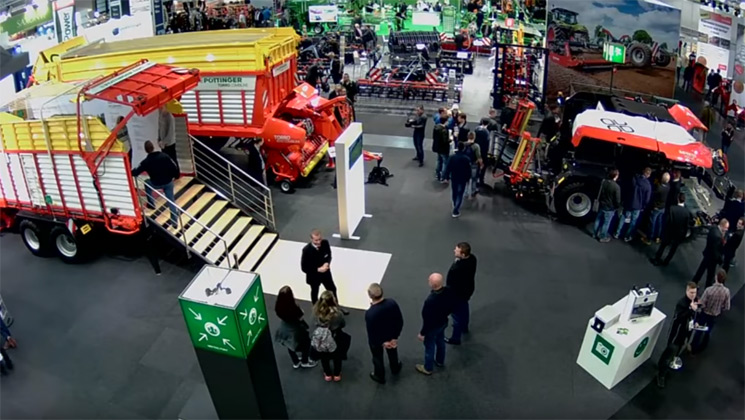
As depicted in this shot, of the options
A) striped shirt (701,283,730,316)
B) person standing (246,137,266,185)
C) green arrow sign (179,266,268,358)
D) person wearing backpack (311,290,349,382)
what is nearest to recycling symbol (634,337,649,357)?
striped shirt (701,283,730,316)

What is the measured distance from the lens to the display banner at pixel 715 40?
52.5 feet

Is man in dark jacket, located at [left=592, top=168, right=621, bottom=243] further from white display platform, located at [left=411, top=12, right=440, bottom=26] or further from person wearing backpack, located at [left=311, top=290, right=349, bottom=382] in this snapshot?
white display platform, located at [left=411, top=12, right=440, bottom=26]

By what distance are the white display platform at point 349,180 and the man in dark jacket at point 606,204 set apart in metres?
4.18

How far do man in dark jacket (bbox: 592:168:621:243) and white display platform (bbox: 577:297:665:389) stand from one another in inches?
116

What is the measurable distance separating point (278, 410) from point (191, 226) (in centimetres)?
437

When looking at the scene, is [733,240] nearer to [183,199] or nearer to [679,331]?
[679,331]

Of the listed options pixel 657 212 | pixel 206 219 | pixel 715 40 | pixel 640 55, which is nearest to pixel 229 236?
pixel 206 219

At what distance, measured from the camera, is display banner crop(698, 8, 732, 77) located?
16.0 metres

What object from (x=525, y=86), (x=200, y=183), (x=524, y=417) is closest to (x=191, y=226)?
(x=200, y=183)

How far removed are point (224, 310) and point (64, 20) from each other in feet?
49.5

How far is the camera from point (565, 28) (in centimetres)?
1716

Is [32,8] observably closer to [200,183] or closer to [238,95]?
[238,95]

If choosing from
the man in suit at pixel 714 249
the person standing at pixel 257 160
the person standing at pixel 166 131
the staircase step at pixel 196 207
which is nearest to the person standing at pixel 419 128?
the person standing at pixel 257 160

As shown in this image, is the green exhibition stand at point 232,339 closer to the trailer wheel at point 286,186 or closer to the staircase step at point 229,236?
the staircase step at point 229,236
